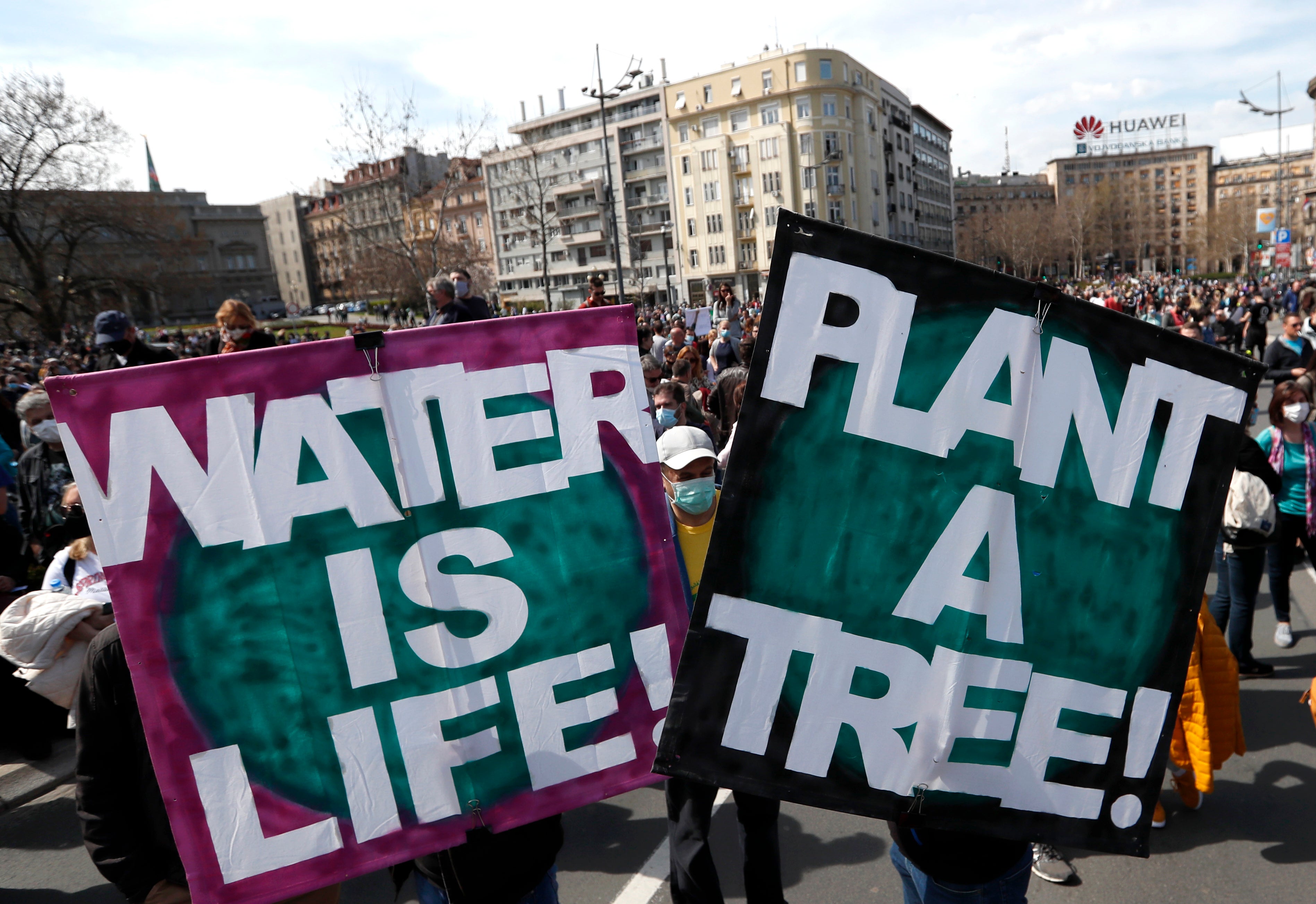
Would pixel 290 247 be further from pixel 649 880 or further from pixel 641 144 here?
pixel 649 880

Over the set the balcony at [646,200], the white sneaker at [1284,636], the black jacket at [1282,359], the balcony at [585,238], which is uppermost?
the balcony at [646,200]

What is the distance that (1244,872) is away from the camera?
3.40 metres

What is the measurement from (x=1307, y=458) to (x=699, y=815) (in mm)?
4709

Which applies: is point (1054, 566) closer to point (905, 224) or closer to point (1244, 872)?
point (1244, 872)

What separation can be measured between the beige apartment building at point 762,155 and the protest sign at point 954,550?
6049cm

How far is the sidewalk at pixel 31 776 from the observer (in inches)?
190

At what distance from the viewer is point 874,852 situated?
374 cm

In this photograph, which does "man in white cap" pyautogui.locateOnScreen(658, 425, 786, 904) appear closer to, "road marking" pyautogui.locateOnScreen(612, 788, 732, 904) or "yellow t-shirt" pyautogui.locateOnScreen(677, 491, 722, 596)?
"yellow t-shirt" pyautogui.locateOnScreen(677, 491, 722, 596)

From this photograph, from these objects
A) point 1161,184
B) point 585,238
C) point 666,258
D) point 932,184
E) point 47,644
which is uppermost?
point 1161,184

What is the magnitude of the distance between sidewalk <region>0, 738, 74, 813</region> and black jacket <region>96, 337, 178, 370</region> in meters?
2.60

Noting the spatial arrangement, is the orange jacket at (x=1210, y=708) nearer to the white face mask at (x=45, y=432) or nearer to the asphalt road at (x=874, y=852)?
the asphalt road at (x=874, y=852)

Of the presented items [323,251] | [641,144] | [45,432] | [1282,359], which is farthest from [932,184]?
[45,432]

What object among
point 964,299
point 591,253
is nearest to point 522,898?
point 964,299

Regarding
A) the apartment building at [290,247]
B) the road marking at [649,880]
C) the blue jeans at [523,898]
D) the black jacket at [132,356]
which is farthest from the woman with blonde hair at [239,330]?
the apartment building at [290,247]
